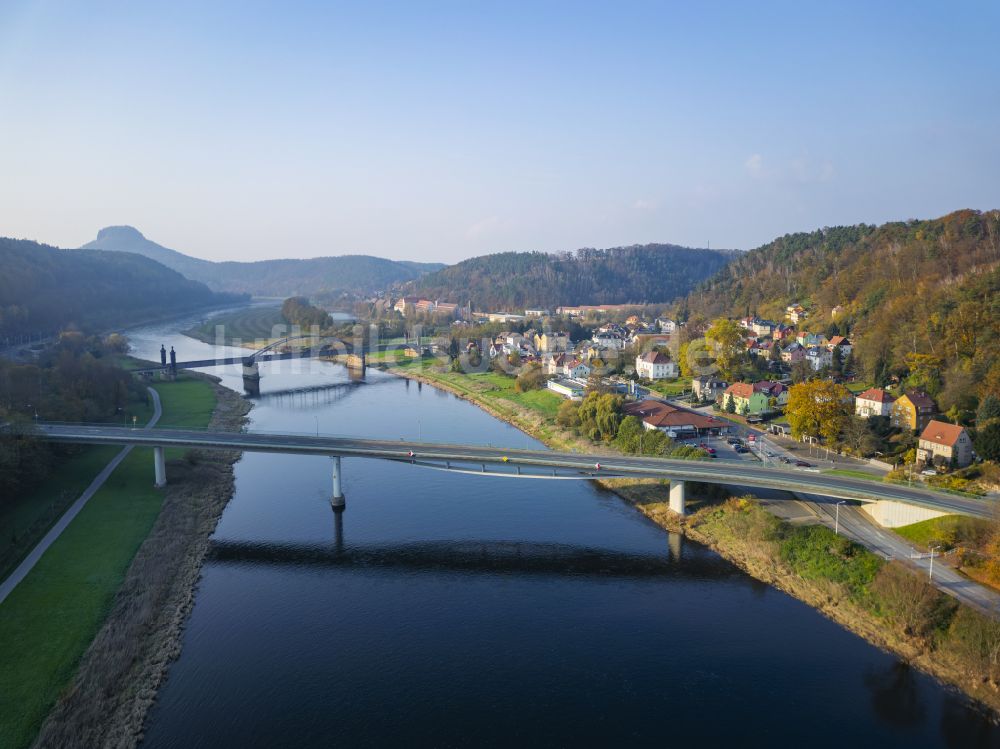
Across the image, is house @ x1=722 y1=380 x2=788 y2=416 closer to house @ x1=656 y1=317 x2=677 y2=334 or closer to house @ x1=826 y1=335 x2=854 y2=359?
house @ x1=826 y1=335 x2=854 y2=359

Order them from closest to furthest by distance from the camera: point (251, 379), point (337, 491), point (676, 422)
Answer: point (337, 491) → point (676, 422) → point (251, 379)

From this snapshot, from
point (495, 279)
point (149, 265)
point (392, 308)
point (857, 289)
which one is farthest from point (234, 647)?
point (149, 265)

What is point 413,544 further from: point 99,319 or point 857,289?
point 99,319

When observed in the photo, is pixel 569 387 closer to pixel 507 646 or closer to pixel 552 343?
pixel 552 343

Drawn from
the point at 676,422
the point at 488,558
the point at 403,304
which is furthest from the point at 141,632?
the point at 403,304

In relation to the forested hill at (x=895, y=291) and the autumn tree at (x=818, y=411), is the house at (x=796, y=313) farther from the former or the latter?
the autumn tree at (x=818, y=411)

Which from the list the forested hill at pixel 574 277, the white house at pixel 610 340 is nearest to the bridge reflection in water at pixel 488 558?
the white house at pixel 610 340

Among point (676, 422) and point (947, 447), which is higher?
point (947, 447)
